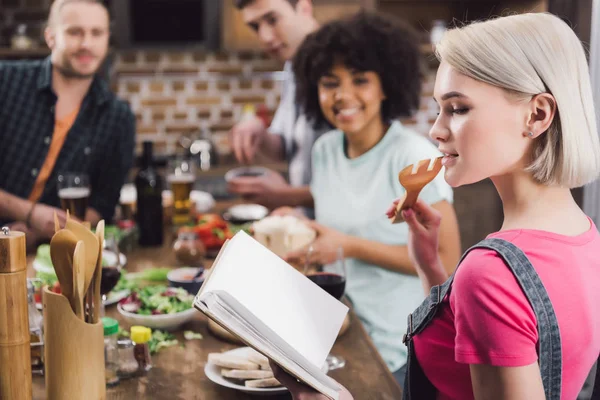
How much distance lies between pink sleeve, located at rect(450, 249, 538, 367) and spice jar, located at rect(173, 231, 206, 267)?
49.1 inches

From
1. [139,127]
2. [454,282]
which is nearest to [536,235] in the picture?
[454,282]

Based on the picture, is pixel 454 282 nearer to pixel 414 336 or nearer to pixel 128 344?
pixel 414 336

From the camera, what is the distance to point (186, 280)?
166 centimetres

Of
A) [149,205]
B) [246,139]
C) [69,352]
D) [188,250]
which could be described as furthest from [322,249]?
[246,139]

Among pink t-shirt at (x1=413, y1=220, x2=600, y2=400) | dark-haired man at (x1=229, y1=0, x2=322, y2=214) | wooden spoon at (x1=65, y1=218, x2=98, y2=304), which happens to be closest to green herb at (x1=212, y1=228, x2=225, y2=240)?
dark-haired man at (x1=229, y1=0, x2=322, y2=214)

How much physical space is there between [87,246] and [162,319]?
1.50 ft

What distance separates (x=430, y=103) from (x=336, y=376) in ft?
12.9

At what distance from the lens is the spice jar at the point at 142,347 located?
120 centimetres

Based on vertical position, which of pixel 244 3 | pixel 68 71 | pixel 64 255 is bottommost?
pixel 64 255

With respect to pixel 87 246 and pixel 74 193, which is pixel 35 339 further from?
pixel 74 193

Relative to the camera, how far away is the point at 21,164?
2645mm

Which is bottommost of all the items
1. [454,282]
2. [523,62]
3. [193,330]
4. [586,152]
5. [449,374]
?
[193,330]

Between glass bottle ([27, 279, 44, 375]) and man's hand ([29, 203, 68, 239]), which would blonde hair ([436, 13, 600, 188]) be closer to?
glass bottle ([27, 279, 44, 375])

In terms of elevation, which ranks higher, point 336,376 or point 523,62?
point 523,62
